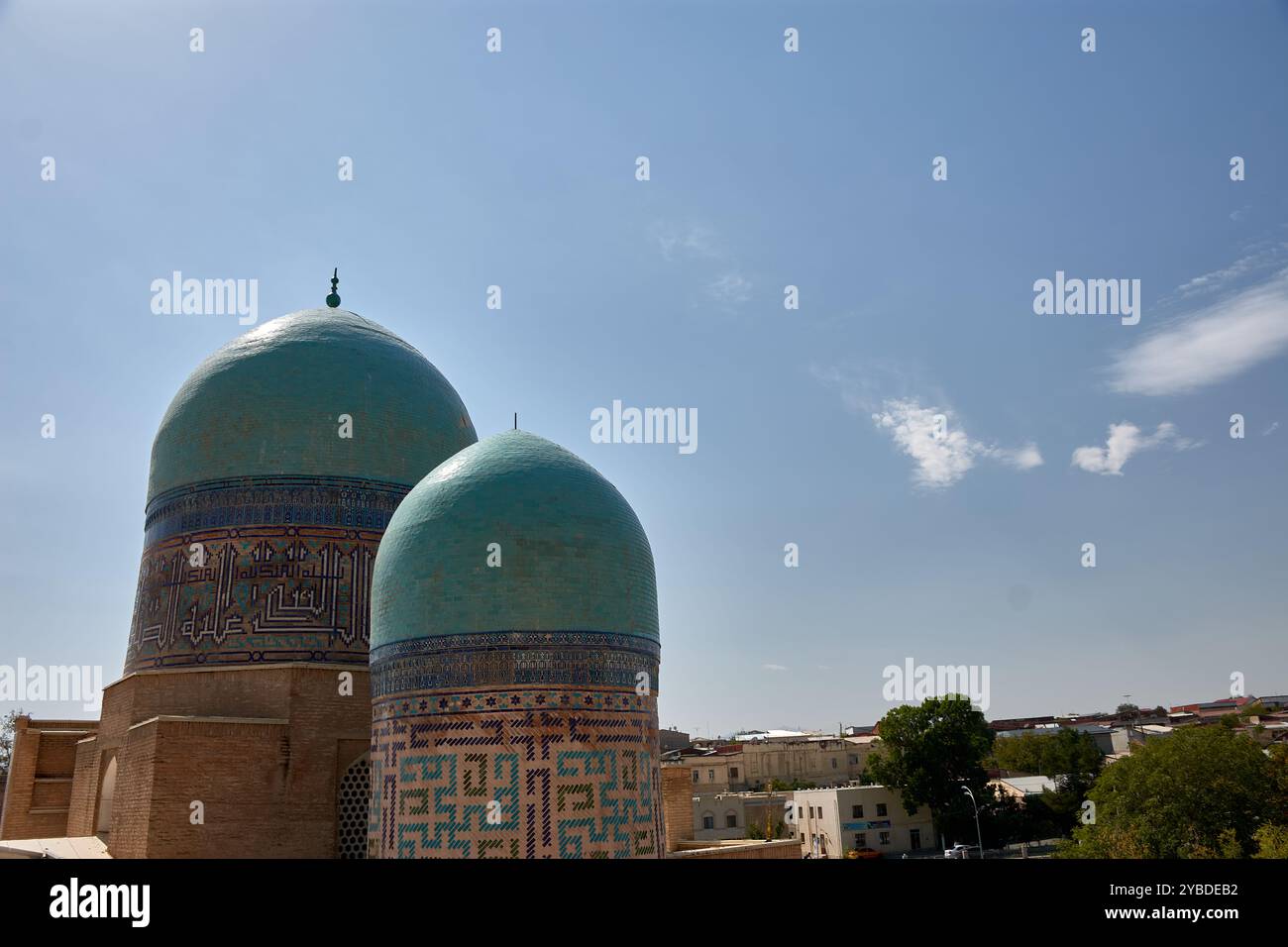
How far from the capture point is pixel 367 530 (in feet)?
54.6

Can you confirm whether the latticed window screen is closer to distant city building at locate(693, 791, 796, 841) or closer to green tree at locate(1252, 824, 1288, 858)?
green tree at locate(1252, 824, 1288, 858)

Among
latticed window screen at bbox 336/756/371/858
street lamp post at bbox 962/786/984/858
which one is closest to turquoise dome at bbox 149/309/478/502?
latticed window screen at bbox 336/756/371/858

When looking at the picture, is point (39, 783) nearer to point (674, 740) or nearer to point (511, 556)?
point (511, 556)

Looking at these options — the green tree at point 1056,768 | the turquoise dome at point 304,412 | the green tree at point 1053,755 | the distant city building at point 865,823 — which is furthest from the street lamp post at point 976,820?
the turquoise dome at point 304,412

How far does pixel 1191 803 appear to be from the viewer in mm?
24016

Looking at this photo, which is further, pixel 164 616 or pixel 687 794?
pixel 687 794

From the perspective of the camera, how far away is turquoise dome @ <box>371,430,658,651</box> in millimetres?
12578

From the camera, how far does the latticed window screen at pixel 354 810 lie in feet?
48.0

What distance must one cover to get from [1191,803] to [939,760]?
13.6 metres

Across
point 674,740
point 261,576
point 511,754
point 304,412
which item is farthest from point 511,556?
point 674,740

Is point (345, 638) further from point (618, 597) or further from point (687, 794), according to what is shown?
point (687, 794)

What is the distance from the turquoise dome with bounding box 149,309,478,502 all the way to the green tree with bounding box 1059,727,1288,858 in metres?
18.3
